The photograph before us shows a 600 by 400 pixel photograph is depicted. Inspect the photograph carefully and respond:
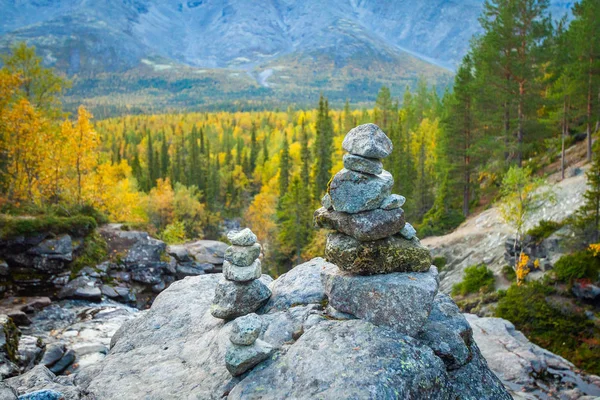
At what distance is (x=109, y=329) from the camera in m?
22.9

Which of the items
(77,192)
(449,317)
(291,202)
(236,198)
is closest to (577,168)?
(291,202)

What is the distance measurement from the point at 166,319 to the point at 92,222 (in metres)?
20.0

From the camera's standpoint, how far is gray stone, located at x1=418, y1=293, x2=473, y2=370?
10.7 metres

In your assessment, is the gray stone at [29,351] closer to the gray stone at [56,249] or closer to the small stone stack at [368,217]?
the gray stone at [56,249]

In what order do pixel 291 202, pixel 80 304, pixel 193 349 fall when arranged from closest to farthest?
pixel 193 349 < pixel 80 304 < pixel 291 202

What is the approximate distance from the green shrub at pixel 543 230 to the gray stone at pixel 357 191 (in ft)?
80.6

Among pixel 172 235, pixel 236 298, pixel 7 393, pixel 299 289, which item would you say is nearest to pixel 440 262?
pixel 299 289

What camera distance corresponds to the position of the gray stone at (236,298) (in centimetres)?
1330

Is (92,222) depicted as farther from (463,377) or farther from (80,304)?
(463,377)

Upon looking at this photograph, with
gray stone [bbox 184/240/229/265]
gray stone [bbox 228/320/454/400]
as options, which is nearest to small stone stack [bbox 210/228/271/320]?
gray stone [bbox 228/320/454/400]

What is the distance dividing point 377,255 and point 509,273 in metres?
24.2

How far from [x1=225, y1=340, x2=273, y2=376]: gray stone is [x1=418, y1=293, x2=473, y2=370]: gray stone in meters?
4.10

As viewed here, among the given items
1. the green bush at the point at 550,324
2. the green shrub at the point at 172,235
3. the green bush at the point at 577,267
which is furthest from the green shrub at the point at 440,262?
the green shrub at the point at 172,235

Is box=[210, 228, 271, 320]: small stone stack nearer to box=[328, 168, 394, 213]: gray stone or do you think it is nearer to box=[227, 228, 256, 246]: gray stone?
box=[227, 228, 256, 246]: gray stone
